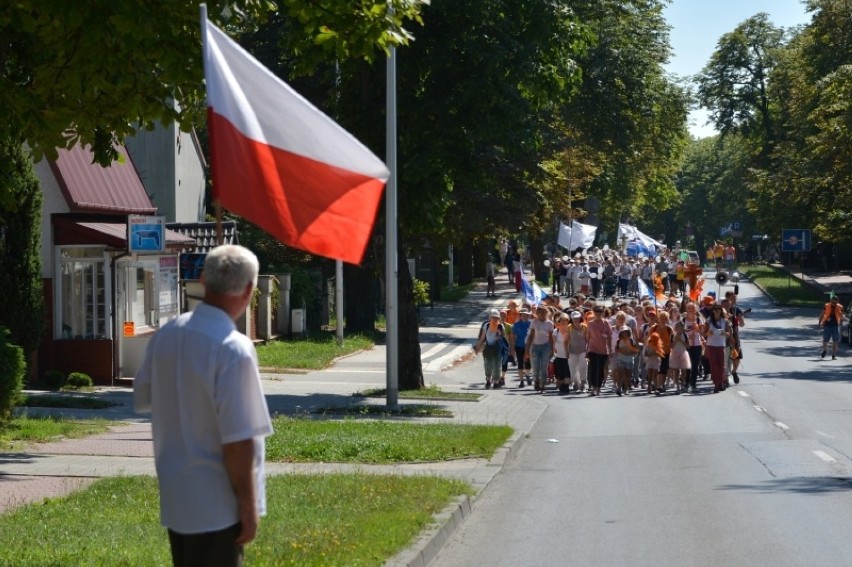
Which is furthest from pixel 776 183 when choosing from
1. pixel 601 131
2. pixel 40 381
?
pixel 40 381

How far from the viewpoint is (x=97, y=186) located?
27.8 metres

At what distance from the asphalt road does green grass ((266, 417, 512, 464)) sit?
2.14ft

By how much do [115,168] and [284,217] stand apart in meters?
23.7

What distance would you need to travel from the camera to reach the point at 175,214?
39.4m

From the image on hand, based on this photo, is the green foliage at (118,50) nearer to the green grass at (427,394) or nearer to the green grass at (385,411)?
the green grass at (385,411)

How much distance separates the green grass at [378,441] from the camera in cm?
1602

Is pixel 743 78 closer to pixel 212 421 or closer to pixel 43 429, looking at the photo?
pixel 43 429

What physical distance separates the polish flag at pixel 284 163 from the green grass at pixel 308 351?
83.3ft

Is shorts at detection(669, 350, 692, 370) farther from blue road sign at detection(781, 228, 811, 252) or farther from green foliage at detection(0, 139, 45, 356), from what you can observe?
blue road sign at detection(781, 228, 811, 252)

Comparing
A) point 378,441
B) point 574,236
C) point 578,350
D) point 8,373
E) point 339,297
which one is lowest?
point 378,441

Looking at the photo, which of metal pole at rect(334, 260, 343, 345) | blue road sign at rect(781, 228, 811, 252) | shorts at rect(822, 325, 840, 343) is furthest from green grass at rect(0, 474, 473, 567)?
blue road sign at rect(781, 228, 811, 252)

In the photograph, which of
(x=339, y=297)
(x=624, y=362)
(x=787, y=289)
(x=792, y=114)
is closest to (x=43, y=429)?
(x=624, y=362)

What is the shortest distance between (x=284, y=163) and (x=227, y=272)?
4.13 feet

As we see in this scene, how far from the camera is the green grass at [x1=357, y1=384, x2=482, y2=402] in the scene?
85.6 feet
